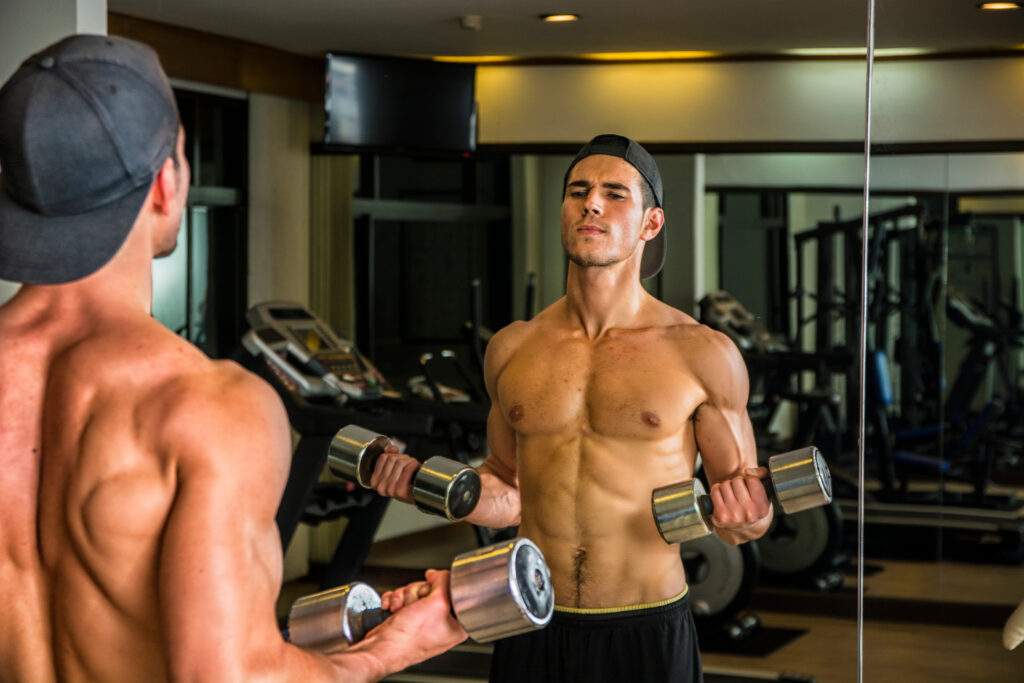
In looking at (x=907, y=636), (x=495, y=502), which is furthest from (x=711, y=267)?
(x=495, y=502)

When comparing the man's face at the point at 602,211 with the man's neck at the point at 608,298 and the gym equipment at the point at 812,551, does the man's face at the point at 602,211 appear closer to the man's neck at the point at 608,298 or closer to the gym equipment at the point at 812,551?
the man's neck at the point at 608,298

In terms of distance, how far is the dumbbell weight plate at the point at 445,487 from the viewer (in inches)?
74.4

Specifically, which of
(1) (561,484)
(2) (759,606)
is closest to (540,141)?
(2) (759,606)

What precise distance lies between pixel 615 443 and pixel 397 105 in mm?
2830

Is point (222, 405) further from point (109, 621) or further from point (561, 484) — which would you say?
point (561, 484)

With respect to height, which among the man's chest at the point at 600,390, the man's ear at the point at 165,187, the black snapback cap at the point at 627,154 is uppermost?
the black snapback cap at the point at 627,154

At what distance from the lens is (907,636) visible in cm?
391

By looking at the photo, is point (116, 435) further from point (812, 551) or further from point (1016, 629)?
point (812, 551)

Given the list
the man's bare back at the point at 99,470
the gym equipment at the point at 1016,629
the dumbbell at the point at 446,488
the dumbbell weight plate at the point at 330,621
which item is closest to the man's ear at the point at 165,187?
the man's bare back at the point at 99,470

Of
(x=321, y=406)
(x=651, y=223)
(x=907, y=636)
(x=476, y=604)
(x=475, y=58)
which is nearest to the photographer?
(x=476, y=604)

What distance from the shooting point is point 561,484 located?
220 cm

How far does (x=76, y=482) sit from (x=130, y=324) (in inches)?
6.5

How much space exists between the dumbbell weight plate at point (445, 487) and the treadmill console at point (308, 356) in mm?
2250

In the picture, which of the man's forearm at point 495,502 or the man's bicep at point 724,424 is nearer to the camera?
the man's bicep at point 724,424
